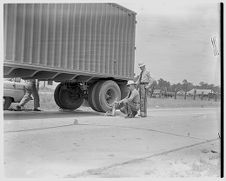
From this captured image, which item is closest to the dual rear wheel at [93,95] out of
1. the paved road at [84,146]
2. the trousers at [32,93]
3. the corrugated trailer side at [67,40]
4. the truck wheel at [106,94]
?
the truck wheel at [106,94]

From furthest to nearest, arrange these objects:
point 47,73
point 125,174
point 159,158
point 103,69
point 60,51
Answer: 1. point 103,69
2. point 47,73
3. point 60,51
4. point 159,158
5. point 125,174

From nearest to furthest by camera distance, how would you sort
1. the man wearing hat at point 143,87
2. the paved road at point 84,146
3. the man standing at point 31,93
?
1. the paved road at point 84,146
2. the man wearing hat at point 143,87
3. the man standing at point 31,93

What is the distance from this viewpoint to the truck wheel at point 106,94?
890cm

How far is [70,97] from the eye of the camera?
9.75 m

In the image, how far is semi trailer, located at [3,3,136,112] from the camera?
4.59 m

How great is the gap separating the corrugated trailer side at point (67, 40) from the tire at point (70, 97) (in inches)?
52.2

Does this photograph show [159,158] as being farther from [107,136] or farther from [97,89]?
[97,89]

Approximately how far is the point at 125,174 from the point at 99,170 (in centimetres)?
27

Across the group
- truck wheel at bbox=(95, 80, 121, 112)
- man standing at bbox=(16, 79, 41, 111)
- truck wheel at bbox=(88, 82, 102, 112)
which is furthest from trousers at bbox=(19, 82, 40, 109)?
truck wheel at bbox=(95, 80, 121, 112)

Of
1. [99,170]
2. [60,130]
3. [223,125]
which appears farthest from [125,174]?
[60,130]

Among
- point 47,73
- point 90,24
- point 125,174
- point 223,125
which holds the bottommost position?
point 125,174

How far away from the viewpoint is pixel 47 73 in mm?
7492

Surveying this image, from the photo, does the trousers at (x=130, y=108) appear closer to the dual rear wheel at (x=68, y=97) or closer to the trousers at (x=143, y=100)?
the trousers at (x=143, y=100)

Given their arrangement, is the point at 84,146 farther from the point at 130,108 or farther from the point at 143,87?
the point at 143,87
